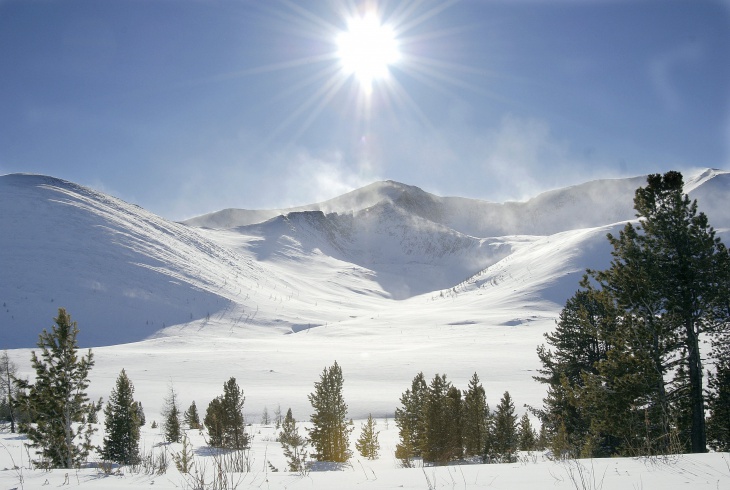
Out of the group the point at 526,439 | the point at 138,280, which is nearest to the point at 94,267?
the point at 138,280

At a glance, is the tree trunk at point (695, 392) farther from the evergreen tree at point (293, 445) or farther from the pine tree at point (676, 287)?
the evergreen tree at point (293, 445)

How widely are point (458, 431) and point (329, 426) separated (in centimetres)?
814

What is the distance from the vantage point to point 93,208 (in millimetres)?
175125

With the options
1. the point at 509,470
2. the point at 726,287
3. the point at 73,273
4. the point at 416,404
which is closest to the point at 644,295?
the point at 726,287

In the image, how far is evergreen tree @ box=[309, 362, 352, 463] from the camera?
87.8ft

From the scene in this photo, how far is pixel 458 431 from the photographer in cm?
2525

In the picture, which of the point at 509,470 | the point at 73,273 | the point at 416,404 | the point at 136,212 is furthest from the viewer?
the point at 136,212

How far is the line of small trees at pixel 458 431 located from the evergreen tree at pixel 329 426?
12.6 feet

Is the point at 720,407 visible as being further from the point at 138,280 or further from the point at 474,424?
the point at 138,280

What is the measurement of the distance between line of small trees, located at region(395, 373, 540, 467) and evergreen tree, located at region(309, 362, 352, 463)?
12.6 feet

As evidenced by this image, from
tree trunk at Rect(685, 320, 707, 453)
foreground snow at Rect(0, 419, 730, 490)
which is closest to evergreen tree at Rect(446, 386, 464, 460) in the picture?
tree trunk at Rect(685, 320, 707, 453)

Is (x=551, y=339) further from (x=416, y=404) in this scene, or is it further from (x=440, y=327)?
(x=440, y=327)

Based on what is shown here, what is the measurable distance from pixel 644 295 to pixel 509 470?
10.5 m

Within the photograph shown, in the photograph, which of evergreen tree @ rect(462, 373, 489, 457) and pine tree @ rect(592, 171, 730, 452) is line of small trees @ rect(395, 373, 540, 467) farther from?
pine tree @ rect(592, 171, 730, 452)
